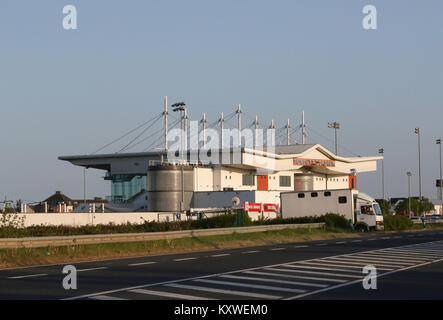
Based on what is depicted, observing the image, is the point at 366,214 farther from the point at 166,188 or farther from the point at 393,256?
the point at 166,188

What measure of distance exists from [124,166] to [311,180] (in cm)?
2855

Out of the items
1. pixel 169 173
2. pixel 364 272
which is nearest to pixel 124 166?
pixel 169 173

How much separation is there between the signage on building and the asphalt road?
223 ft

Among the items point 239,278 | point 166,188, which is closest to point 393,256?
point 239,278

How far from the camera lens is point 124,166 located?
9881 cm

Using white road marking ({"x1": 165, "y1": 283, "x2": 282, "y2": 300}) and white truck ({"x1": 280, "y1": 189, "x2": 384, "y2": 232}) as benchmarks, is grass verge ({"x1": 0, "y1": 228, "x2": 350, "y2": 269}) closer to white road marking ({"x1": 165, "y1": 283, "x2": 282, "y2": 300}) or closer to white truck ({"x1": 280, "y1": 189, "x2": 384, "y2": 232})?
white truck ({"x1": 280, "y1": 189, "x2": 384, "y2": 232})

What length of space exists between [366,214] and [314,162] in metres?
48.6

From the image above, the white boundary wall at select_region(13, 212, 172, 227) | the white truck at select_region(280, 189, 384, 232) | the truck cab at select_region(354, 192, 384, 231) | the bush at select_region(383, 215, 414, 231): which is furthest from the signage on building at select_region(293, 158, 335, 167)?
the truck cab at select_region(354, 192, 384, 231)

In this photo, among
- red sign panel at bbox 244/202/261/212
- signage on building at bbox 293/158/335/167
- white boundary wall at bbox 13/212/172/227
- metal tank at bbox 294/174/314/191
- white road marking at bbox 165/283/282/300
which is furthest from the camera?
metal tank at bbox 294/174/314/191

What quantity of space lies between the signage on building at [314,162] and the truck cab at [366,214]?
43.8 metres

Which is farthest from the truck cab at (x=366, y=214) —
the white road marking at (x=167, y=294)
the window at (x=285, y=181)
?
the window at (x=285, y=181)

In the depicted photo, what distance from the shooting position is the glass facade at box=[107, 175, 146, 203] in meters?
101

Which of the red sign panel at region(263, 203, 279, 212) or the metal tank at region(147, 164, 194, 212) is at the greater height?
the metal tank at region(147, 164, 194, 212)
